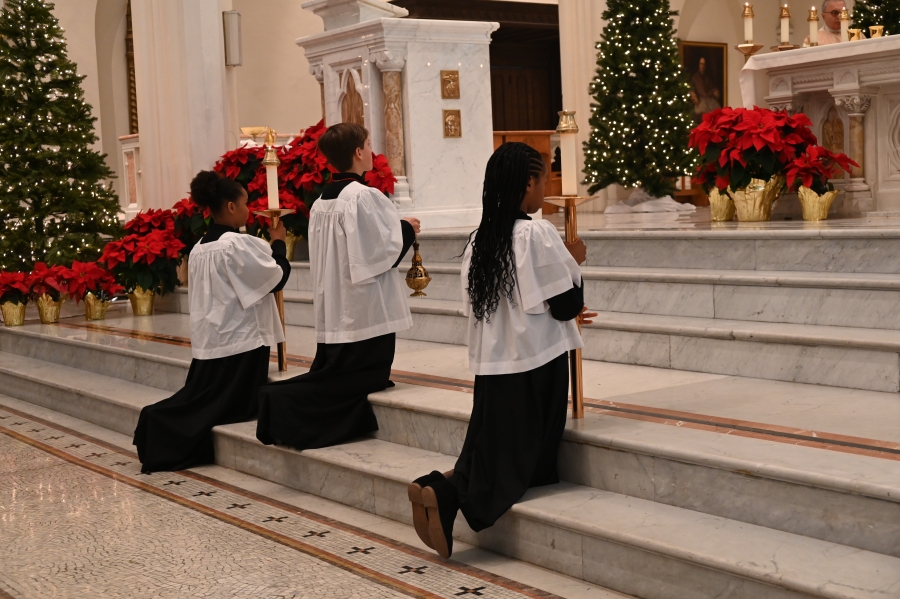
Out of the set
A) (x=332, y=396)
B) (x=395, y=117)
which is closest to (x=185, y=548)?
(x=332, y=396)

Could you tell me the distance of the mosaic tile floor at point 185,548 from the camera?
364cm

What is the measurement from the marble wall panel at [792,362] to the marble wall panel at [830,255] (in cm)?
89

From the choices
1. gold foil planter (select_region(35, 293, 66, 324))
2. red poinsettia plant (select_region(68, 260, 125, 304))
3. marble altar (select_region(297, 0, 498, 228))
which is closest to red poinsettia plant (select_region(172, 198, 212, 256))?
red poinsettia plant (select_region(68, 260, 125, 304))

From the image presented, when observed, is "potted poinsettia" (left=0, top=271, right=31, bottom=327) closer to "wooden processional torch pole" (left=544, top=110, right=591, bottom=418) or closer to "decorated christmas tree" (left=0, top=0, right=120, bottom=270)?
"decorated christmas tree" (left=0, top=0, right=120, bottom=270)

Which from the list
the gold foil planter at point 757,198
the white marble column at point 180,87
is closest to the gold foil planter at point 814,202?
the gold foil planter at point 757,198

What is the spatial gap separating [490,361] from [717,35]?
15.6m

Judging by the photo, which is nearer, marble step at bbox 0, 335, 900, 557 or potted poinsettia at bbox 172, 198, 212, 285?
marble step at bbox 0, 335, 900, 557

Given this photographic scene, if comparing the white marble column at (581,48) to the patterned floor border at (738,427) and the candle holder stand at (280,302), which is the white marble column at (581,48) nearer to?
the candle holder stand at (280,302)

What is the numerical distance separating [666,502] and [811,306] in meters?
1.75

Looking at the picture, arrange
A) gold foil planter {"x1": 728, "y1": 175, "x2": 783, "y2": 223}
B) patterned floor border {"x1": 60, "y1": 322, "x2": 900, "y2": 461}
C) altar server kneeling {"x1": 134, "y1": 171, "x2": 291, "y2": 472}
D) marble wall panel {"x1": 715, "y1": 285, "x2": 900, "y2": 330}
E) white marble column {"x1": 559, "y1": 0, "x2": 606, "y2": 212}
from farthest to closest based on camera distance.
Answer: white marble column {"x1": 559, "y1": 0, "x2": 606, "y2": 212}
gold foil planter {"x1": 728, "y1": 175, "x2": 783, "y2": 223}
altar server kneeling {"x1": 134, "y1": 171, "x2": 291, "y2": 472}
marble wall panel {"x1": 715, "y1": 285, "x2": 900, "y2": 330}
patterned floor border {"x1": 60, "y1": 322, "x2": 900, "y2": 461}

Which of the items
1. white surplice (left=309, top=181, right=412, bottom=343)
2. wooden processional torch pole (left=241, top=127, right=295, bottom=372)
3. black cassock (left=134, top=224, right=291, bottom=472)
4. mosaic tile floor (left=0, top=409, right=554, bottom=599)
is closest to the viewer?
mosaic tile floor (left=0, top=409, right=554, bottom=599)

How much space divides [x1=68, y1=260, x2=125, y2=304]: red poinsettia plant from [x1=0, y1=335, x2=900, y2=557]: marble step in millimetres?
4732

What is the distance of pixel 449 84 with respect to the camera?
28.6 ft

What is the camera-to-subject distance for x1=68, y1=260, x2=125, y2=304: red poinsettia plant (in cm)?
878
